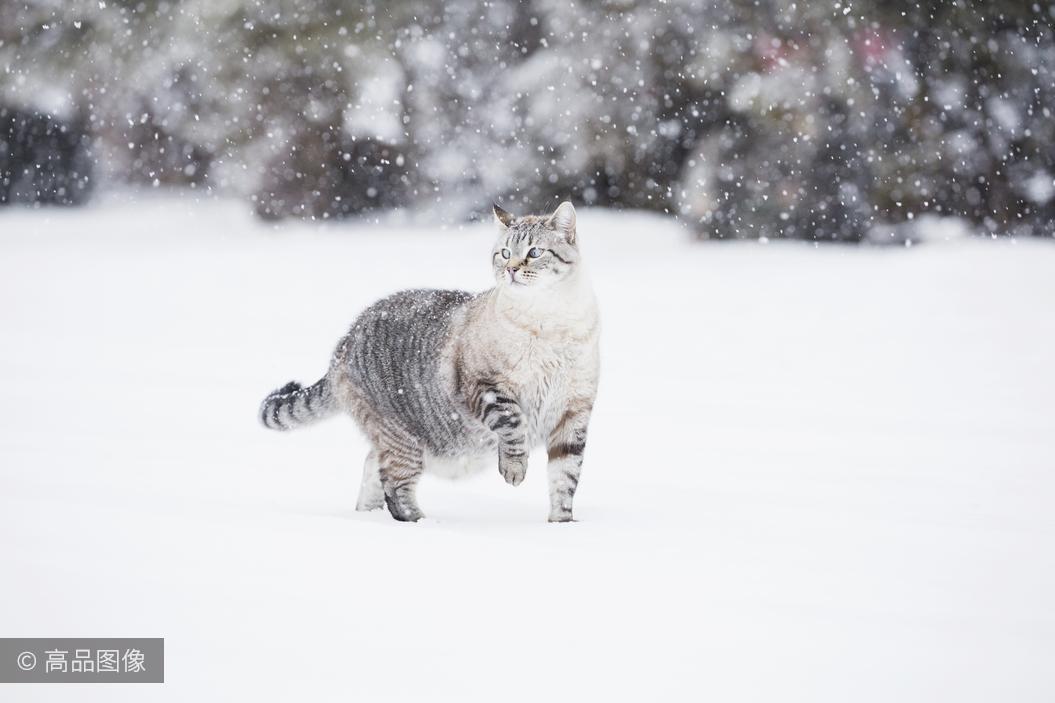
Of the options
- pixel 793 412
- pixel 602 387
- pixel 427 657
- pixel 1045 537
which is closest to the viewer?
pixel 427 657

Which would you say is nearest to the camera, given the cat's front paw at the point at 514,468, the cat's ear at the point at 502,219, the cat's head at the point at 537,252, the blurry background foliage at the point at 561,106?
the cat's front paw at the point at 514,468

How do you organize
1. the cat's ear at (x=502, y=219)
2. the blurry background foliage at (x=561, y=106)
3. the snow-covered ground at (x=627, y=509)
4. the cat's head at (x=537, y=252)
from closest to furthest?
the snow-covered ground at (x=627, y=509), the cat's head at (x=537, y=252), the cat's ear at (x=502, y=219), the blurry background foliage at (x=561, y=106)

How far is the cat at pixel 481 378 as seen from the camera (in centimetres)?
403

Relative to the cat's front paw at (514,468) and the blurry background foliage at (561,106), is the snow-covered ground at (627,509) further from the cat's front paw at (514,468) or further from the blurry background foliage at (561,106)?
the blurry background foliage at (561,106)

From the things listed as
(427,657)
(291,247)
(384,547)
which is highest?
(291,247)

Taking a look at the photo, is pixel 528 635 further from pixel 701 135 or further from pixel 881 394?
pixel 701 135

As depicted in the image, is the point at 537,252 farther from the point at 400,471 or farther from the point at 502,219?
the point at 400,471

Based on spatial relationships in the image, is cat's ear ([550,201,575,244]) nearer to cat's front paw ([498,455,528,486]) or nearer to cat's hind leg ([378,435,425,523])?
cat's front paw ([498,455,528,486])

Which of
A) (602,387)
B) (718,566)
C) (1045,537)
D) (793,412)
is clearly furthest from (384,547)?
(602,387)

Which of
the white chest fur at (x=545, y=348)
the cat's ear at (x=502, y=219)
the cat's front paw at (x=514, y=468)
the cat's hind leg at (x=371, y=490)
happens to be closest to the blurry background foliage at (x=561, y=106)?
the cat's ear at (x=502, y=219)

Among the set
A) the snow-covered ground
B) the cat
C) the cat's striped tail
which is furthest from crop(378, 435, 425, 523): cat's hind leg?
the cat's striped tail

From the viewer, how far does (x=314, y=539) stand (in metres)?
3.41

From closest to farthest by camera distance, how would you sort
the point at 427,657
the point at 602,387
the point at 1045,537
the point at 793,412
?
1. the point at 427,657
2. the point at 1045,537
3. the point at 793,412
4. the point at 602,387

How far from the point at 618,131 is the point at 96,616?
9472 millimetres
